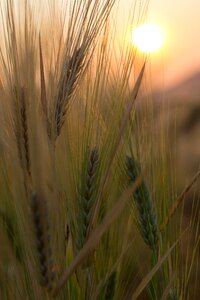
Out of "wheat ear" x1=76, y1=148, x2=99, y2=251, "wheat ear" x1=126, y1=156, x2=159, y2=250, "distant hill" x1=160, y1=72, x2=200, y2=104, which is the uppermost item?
"wheat ear" x1=76, y1=148, x2=99, y2=251

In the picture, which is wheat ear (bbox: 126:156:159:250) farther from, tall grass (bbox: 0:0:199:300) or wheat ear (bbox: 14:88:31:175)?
wheat ear (bbox: 14:88:31:175)

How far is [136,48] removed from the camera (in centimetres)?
81

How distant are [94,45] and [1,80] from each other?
114 mm

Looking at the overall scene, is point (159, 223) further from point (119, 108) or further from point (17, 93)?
point (17, 93)

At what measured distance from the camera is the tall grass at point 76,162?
0.64m

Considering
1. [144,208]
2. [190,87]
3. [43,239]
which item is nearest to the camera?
[43,239]

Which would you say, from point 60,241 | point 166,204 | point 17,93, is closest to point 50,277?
point 60,241

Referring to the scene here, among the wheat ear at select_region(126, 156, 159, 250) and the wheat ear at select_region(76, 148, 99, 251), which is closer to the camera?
the wheat ear at select_region(76, 148, 99, 251)

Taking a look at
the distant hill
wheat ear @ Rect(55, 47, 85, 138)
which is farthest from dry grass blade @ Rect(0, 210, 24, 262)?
the distant hill

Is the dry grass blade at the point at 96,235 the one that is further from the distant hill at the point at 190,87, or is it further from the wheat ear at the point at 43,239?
the distant hill at the point at 190,87

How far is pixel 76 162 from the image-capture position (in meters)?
0.75

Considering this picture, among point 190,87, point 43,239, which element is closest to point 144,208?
point 43,239

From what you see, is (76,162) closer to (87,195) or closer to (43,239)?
(87,195)

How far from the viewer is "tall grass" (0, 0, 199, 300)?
2.11 ft
